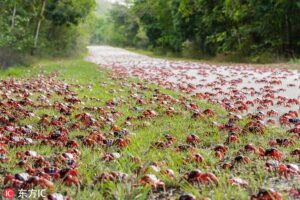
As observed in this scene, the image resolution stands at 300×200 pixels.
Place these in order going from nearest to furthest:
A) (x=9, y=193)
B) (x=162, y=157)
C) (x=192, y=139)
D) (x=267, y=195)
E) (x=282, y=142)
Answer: (x=267, y=195)
(x=9, y=193)
(x=162, y=157)
(x=282, y=142)
(x=192, y=139)

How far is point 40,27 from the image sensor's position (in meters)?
33.4

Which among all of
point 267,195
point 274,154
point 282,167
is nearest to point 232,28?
point 274,154

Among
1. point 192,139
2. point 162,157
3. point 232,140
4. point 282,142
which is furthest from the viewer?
point 192,139

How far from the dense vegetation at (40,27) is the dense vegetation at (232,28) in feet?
26.1

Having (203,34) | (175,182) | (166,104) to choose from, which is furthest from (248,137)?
(203,34)

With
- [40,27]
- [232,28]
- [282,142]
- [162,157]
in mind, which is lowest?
[40,27]

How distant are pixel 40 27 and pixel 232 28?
14167 millimetres

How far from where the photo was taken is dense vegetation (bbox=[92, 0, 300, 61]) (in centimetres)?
2834

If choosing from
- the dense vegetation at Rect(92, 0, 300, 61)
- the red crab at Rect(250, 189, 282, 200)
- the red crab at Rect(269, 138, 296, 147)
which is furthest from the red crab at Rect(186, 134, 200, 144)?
the dense vegetation at Rect(92, 0, 300, 61)

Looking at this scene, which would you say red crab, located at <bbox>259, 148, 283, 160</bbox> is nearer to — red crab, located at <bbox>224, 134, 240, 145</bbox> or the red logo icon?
red crab, located at <bbox>224, 134, 240, 145</bbox>

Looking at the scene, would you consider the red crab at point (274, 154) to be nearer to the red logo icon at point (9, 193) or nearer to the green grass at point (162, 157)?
the green grass at point (162, 157)

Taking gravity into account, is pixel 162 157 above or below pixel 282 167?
below

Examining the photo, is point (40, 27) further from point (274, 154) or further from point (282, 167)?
point (282, 167)

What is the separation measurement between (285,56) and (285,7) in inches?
120
